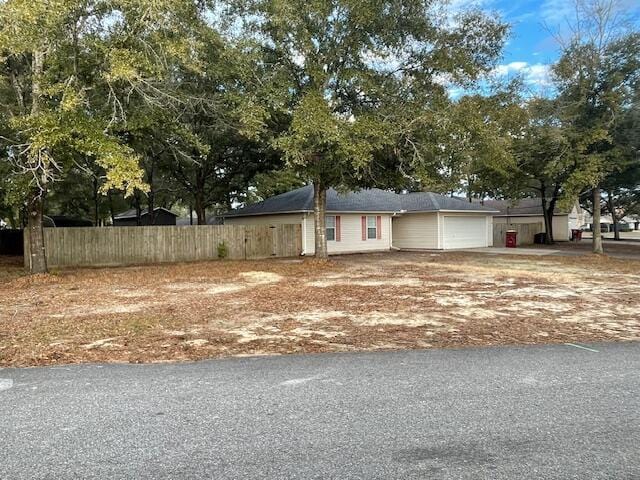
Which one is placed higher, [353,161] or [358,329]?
[353,161]

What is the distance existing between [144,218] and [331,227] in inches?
848

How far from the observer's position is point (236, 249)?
20766mm

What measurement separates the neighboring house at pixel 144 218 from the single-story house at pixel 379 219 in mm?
13649

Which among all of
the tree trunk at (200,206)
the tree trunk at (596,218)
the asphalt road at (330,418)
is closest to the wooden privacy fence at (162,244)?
the tree trunk at (200,206)

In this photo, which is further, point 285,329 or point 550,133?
point 550,133

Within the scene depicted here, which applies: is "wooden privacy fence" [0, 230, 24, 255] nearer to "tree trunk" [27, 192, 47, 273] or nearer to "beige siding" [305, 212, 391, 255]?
"tree trunk" [27, 192, 47, 273]

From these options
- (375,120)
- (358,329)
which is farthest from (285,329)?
(375,120)

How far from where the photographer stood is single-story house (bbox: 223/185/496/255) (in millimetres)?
23438

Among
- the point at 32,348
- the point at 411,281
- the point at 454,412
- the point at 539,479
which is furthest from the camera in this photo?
the point at 411,281

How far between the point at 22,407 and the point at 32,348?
2104 mm

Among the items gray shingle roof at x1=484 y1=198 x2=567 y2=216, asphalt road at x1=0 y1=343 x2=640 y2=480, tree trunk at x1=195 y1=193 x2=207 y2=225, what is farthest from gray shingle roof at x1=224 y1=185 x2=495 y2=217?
asphalt road at x1=0 y1=343 x2=640 y2=480

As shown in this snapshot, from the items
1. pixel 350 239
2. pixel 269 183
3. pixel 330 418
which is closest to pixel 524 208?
pixel 350 239

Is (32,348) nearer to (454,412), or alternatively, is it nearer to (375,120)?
(454,412)

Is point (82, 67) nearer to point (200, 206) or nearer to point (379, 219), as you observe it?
point (200, 206)
